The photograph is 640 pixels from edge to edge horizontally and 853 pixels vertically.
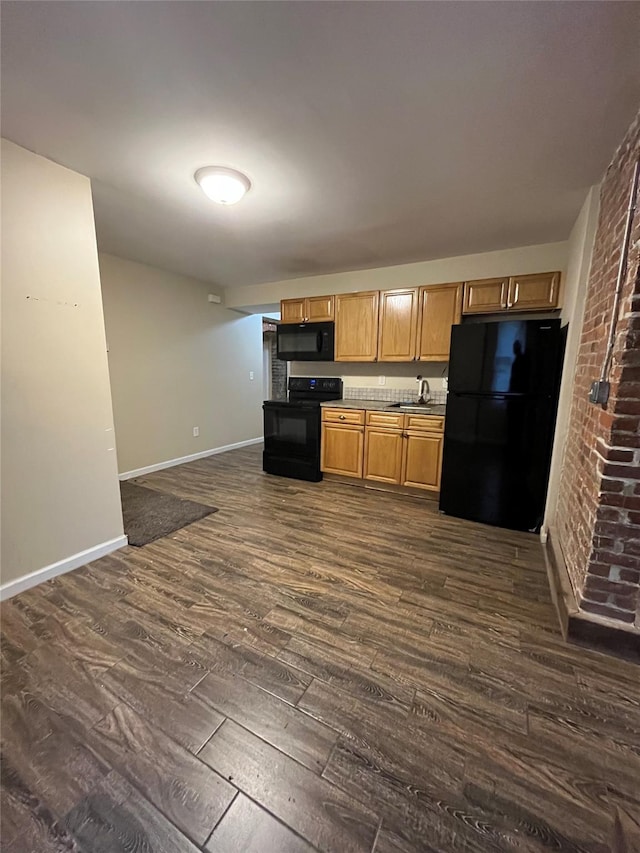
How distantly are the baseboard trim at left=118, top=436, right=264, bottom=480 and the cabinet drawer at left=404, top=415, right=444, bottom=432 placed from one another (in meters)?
2.98

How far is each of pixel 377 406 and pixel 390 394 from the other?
0.43 m

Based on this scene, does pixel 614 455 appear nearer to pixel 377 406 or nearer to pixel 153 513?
pixel 377 406

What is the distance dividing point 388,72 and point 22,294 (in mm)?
2087

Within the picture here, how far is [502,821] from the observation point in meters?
0.99

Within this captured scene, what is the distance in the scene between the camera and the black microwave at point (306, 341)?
3.97 meters

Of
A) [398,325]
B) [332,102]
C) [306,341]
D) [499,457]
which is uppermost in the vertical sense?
[332,102]

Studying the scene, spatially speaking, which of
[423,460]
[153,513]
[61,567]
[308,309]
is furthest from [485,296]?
[61,567]

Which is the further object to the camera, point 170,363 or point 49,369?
point 170,363

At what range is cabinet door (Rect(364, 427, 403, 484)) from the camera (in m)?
3.46

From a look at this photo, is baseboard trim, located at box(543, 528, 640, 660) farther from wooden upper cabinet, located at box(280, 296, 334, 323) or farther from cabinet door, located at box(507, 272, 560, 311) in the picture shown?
wooden upper cabinet, located at box(280, 296, 334, 323)

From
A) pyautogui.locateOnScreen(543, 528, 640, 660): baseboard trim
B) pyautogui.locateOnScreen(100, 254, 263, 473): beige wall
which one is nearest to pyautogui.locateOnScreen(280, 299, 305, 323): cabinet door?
pyautogui.locateOnScreen(100, 254, 263, 473): beige wall

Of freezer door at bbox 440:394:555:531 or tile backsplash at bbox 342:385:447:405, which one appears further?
tile backsplash at bbox 342:385:447:405

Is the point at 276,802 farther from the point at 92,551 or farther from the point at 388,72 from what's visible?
the point at 388,72

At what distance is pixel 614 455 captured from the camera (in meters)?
1.50
